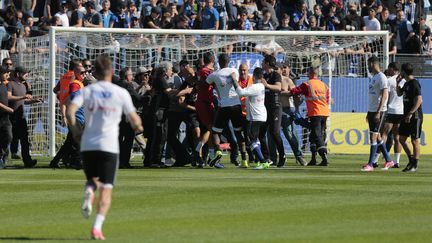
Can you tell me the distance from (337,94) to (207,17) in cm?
497

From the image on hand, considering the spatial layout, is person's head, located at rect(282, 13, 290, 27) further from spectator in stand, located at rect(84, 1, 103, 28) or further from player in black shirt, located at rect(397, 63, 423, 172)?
player in black shirt, located at rect(397, 63, 423, 172)

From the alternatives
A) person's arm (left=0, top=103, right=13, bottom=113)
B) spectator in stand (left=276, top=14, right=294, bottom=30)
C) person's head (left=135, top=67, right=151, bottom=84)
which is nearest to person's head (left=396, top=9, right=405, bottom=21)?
spectator in stand (left=276, top=14, right=294, bottom=30)

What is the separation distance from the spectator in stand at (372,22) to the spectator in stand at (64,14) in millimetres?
9255

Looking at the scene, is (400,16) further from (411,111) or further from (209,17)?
(411,111)

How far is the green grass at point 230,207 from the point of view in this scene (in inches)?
508

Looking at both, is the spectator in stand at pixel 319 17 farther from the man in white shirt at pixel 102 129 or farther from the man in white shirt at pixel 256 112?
the man in white shirt at pixel 102 129

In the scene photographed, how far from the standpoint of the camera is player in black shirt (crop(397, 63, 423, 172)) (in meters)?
22.6

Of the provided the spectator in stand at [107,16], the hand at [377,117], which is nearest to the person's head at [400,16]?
the spectator in stand at [107,16]

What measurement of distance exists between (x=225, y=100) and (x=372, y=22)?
14.1 meters

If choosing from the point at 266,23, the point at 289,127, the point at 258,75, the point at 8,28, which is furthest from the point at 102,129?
the point at 266,23

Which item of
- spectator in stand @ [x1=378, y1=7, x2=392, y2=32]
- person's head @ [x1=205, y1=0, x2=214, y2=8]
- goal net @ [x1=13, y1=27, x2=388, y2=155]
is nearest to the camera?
goal net @ [x1=13, y1=27, x2=388, y2=155]

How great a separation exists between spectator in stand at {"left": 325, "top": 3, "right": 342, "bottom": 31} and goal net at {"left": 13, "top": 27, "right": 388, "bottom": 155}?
4.10 m

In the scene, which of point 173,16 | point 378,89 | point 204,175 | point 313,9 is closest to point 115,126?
point 204,175

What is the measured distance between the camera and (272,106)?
80.3 feet
